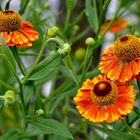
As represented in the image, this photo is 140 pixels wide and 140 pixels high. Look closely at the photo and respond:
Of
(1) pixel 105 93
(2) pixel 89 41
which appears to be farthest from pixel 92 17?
(1) pixel 105 93

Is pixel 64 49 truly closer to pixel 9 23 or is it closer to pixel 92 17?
pixel 9 23

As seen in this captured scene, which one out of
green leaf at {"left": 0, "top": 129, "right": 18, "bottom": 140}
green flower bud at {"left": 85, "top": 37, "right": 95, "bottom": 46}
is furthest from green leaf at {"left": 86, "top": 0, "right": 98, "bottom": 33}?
green leaf at {"left": 0, "top": 129, "right": 18, "bottom": 140}

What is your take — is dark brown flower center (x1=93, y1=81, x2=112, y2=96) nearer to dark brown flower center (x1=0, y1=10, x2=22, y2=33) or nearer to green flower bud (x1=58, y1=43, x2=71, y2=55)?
green flower bud (x1=58, y1=43, x2=71, y2=55)

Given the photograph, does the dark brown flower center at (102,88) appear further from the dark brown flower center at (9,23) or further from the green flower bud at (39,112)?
the dark brown flower center at (9,23)

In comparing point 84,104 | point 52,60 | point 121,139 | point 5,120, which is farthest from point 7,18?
point 5,120


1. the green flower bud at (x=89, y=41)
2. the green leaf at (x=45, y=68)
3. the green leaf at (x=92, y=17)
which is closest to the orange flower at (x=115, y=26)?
the green leaf at (x=92, y=17)
